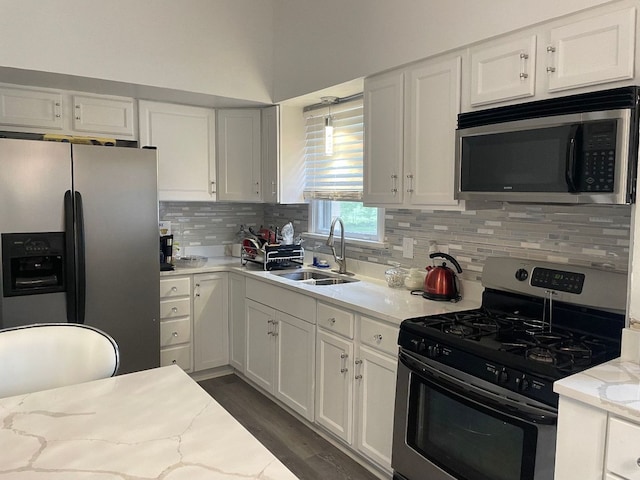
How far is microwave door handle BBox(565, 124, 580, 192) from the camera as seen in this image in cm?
174

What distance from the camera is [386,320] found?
2.28m

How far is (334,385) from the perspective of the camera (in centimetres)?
267

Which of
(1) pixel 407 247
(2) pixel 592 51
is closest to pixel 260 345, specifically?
(1) pixel 407 247

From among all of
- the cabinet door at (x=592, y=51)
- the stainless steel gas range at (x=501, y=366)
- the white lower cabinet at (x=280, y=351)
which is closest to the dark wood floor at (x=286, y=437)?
the white lower cabinet at (x=280, y=351)

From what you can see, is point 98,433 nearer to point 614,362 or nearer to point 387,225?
point 614,362

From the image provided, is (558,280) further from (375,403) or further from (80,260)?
(80,260)

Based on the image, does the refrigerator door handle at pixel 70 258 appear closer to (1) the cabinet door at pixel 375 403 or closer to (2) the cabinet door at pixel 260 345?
(2) the cabinet door at pixel 260 345

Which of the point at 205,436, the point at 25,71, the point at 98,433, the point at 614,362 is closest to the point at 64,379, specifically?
the point at 98,433

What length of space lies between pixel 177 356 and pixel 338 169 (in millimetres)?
1756

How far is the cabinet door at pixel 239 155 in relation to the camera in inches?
153

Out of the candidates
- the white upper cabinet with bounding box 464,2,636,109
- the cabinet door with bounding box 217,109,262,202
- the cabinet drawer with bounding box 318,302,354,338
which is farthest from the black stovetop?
the cabinet door with bounding box 217,109,262,202

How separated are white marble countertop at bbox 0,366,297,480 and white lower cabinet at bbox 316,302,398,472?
1.08 meters

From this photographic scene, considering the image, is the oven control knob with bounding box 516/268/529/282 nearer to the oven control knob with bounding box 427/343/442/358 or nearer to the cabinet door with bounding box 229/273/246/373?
the oven control knob with bounding box 427/343/442/358

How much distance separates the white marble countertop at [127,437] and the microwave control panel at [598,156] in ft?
4.46
